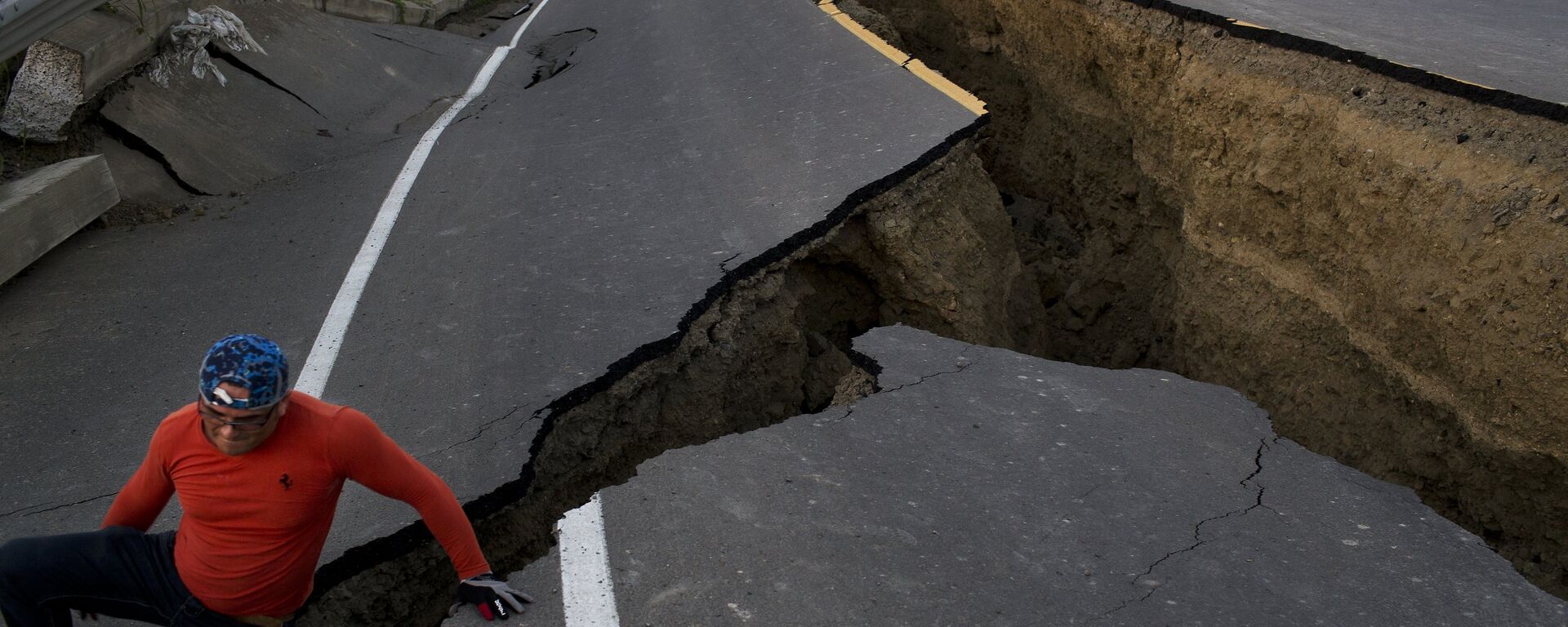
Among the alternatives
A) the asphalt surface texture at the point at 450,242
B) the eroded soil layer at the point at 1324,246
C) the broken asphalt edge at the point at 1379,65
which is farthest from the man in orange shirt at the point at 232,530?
the broken asphalt edge at the point at 1379,65

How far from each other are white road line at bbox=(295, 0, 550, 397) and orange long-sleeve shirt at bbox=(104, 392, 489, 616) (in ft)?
5.16

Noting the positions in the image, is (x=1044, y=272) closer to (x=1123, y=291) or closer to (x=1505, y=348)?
(x=1123, y=291)

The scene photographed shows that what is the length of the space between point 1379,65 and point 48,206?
7.31 m

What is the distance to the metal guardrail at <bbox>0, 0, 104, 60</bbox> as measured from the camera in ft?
18.1

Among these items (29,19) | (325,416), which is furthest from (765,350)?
(29,19)

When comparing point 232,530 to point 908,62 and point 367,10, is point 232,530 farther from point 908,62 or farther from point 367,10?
point 367,10

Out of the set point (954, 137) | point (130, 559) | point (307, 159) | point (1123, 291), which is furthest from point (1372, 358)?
point (307, 159)

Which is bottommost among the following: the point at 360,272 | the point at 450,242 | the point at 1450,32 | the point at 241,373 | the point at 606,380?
the point at 360,272

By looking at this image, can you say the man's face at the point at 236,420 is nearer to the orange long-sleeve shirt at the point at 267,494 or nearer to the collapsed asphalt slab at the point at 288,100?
the orange long-sleeve shirt at the point at 267,494

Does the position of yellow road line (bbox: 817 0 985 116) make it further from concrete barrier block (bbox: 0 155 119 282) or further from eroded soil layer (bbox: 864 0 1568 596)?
concrete barrier block (bbox: 0 155 119 282)

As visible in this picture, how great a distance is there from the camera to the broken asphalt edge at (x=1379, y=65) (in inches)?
183

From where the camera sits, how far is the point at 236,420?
304cm

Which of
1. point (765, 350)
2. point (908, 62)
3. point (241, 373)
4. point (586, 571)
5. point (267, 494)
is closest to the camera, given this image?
point (241, 373)

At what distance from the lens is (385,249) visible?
21.2 feet
